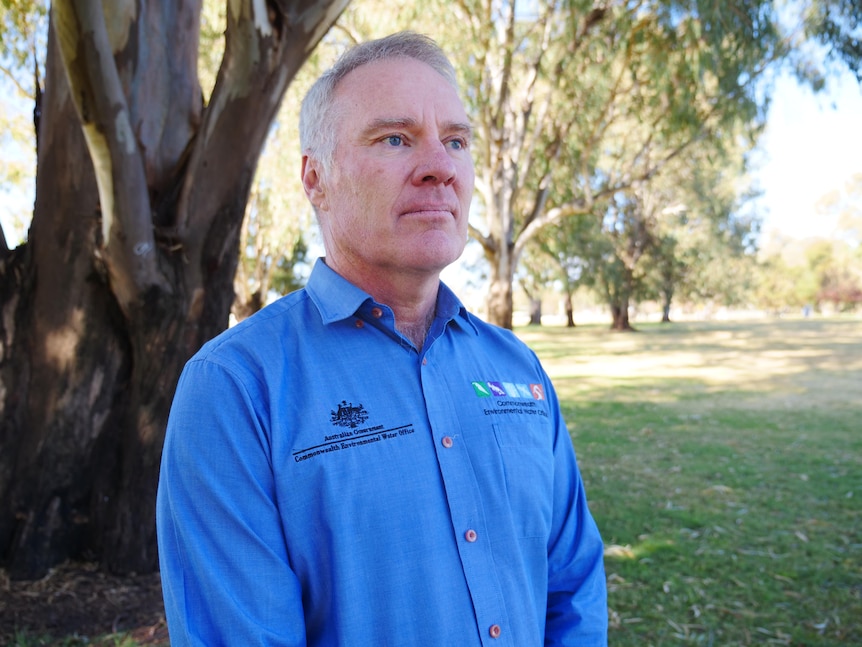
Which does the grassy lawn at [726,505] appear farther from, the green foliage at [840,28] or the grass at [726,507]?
the green foliage at [840,28]

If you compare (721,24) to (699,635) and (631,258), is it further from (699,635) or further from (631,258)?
(631,258)

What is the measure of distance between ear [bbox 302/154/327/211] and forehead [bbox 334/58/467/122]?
18 cm

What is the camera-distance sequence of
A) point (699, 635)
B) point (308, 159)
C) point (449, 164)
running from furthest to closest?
point (699, 635), point (308, 159), point (449, 164)

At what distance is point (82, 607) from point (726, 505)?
16.7ft

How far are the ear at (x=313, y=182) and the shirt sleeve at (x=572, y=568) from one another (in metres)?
0.83

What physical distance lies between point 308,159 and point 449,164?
392mm

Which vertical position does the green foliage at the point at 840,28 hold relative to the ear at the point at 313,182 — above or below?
above

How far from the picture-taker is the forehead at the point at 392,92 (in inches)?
65.3

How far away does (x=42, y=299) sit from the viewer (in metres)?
4.08

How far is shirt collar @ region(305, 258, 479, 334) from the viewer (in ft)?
Result: 5.50

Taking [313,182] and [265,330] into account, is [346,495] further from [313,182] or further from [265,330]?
[313,182]

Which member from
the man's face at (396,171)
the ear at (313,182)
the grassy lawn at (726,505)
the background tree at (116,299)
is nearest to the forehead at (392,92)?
the man's face at (396,171)

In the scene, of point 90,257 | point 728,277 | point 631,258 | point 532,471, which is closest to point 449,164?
point 532,471

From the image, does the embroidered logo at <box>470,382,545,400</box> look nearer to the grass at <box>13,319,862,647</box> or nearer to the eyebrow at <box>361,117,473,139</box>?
the eyebrow at <box>361,117,473,139</box>
